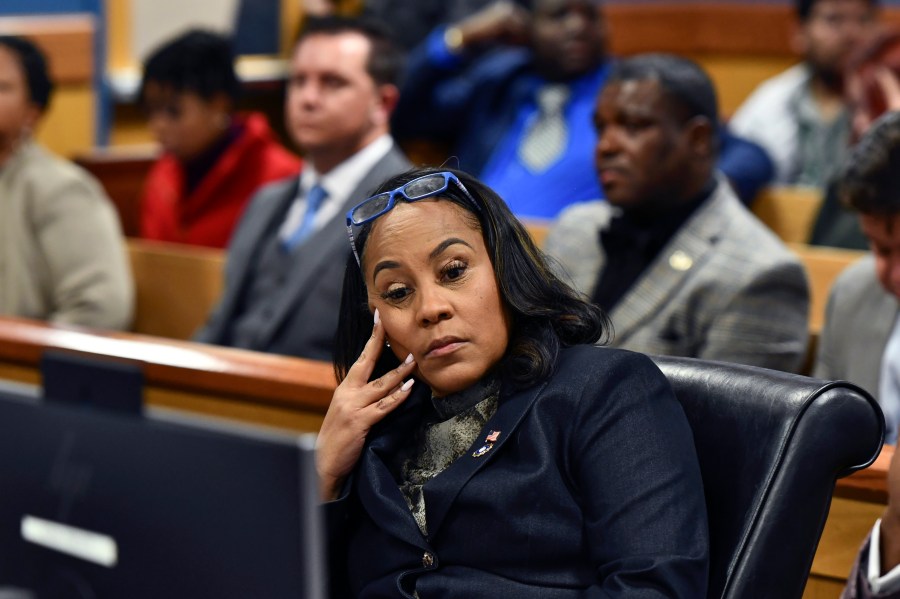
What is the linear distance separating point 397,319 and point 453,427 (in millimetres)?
153

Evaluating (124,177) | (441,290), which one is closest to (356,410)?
(441,290)

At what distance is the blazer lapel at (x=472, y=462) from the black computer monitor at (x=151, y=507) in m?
0.62

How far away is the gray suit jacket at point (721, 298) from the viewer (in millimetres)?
2488

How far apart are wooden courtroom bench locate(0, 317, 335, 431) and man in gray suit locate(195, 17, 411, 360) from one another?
0.52m

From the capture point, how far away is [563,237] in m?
2.89

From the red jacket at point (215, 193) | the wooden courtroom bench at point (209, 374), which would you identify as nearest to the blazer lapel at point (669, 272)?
the wooden courtroom bench at point (209, 374)

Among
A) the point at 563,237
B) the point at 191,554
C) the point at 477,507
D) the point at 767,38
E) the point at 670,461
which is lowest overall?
the point at 767,38

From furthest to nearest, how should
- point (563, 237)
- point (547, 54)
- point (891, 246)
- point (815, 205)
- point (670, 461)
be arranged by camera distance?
point (547, 54), point (815, 205), point (563, 237), point (891, 246), point (670, 461)

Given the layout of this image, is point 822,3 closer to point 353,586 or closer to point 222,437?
point 353,586

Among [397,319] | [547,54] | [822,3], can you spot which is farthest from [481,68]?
[397,319]

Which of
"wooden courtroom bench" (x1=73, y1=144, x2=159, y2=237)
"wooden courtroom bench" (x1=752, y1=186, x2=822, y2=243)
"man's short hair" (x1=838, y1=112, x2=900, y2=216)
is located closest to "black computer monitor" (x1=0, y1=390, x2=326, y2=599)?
"man's short hair" (x1=838, y1=112, x2=900, y2=216)

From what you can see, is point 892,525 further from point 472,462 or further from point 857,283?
point 857,283

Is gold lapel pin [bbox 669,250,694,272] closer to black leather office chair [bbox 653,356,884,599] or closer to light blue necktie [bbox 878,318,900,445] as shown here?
light blue necktie [bbox 878,318,900,445]

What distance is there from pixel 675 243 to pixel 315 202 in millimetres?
941
